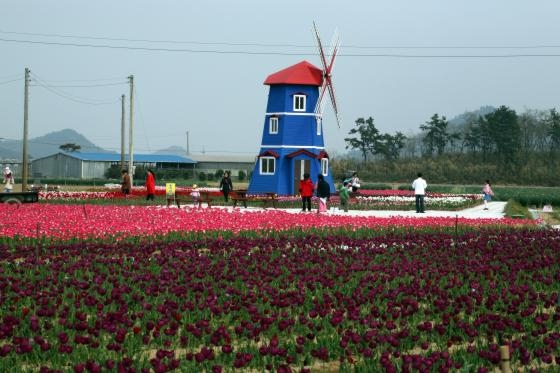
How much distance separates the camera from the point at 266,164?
1907 inches

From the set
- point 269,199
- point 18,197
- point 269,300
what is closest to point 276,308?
point 269,300

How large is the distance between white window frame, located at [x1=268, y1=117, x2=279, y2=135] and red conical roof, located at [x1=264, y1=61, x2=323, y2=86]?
196 cm

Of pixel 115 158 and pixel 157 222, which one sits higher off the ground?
pixel 115 158

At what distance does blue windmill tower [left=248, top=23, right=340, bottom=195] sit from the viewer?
47719 millimetres

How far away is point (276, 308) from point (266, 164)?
38.1m

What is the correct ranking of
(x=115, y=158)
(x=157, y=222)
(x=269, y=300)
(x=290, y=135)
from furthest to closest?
1. (x=115, y=158)
2. (x=290, y=135)
3. (x=157, y=222)
4. (x=269, y=300)

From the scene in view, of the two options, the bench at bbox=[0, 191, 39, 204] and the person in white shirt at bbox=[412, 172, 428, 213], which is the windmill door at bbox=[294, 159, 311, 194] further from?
the bench at bbox=[0, 191, 39, 204]

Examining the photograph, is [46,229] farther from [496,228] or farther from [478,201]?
[478,201]

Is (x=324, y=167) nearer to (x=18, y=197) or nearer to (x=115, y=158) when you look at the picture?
(x=18, y=197)

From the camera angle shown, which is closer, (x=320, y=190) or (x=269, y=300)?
(x=269, y=300)

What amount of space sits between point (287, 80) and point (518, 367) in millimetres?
40862

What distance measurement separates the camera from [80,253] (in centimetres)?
1544

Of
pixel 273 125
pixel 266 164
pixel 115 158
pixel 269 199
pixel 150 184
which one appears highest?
pixel 115 158

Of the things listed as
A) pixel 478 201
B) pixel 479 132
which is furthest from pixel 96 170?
pixel 478 201
